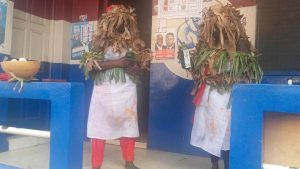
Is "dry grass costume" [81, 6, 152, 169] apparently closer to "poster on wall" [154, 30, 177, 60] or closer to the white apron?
the white apron

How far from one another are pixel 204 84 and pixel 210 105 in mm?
211

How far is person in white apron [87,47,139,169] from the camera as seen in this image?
348 cm

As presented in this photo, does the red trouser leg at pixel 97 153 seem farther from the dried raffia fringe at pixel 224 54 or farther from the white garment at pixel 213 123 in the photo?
the dried raffia fringe at pixel 224 54

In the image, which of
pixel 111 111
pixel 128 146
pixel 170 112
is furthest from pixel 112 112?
pixel 170 112

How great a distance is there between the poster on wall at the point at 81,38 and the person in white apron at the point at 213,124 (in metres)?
2.57

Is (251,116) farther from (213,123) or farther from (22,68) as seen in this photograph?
(22,68)

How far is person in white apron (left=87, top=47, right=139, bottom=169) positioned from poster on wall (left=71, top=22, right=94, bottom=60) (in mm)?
1968

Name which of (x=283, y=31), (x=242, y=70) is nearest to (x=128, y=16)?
(x=242, y=70)

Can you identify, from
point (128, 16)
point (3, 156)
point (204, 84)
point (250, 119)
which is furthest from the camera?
point (3, 156)

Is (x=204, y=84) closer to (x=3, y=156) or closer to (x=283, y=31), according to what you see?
(x=283, y=31)

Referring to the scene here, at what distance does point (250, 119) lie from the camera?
7.20 ft

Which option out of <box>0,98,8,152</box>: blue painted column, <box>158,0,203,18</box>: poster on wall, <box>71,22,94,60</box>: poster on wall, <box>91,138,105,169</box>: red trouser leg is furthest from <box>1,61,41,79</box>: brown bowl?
<box>71,22,94,60</box>: poster on wall

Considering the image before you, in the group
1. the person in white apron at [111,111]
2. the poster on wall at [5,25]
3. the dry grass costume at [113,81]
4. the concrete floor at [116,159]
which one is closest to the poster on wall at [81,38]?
the poster on wall at [5,25]

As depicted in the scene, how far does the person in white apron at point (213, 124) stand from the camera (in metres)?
3.24
